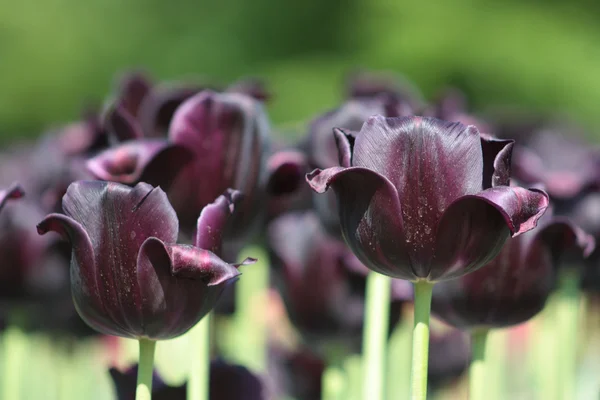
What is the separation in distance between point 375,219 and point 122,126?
0.32 meters

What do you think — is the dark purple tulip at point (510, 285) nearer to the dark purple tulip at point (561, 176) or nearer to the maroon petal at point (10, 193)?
the dark purple tulip at point (561, 176)

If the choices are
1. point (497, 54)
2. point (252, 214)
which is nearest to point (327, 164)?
point (252, 214)

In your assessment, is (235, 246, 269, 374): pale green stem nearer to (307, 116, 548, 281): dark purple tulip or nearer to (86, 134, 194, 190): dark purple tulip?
(86, 134, 194, 190): dark purple tulip

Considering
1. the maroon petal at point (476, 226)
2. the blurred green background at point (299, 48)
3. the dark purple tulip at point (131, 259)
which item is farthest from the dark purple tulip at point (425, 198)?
the blurred green background at point (299, 48)

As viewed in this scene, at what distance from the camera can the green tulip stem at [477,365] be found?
0.82 metres

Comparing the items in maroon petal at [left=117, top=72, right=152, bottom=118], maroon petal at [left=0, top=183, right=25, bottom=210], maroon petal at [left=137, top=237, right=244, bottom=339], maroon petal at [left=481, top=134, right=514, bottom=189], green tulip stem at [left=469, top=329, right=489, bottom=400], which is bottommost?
green tulip stem at [left=469, top=329, right=489, bottom=400]

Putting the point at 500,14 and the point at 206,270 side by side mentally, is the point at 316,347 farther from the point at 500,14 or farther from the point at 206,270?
the point at 500,14

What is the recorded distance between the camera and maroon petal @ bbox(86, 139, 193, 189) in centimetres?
83

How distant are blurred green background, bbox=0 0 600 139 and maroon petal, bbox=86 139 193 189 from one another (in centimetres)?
306

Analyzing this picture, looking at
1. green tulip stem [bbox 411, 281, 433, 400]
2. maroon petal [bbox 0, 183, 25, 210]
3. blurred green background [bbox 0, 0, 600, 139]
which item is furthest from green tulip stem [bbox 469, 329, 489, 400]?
blurred green background [bbox 0, 0, 600, 139]

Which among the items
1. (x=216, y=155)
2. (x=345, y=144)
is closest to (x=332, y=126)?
(x=216, y=155)

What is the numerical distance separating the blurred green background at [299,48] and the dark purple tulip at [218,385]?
3.01 metres

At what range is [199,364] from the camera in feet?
2.83

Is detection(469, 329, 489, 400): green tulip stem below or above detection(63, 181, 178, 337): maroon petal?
below
